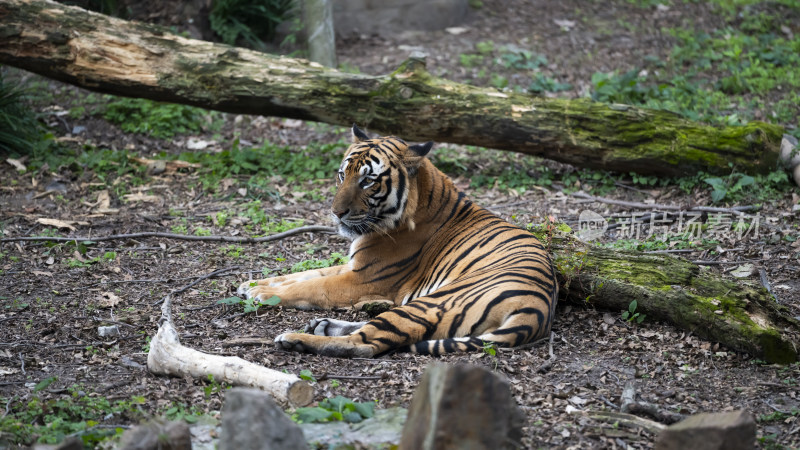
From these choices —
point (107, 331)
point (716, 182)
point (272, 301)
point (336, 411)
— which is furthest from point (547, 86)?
point (336, 411)

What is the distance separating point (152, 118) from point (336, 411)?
262 inches

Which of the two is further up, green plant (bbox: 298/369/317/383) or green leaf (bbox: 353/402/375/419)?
green leaf (bbox: 353/402/375/419)

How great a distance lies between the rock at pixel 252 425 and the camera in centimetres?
262

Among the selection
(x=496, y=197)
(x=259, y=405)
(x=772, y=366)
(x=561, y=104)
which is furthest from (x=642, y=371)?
(x=561, y=104)

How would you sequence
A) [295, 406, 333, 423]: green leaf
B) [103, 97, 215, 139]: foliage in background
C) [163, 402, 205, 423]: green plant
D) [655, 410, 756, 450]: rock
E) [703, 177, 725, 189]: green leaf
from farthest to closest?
[103, 97, 215, 139]: foliage in background → [703, 177, 725, 189]: green leaf → [163, 402, 205, 423]: green plant → [295, 406, 333, 423]: green leaf → [655, 410, 756, 450]: rock

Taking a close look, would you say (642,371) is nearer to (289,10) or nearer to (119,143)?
(119,143)

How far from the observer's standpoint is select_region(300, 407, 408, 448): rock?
308 centimetres

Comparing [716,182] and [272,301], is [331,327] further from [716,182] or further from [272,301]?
[716,182]

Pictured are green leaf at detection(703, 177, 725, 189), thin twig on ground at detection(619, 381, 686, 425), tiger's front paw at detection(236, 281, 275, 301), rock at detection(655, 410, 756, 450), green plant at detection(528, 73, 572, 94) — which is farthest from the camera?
green plant at detection(528, 73, 572, 94)

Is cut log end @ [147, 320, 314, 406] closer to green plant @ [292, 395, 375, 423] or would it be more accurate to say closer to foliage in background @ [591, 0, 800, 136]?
green plant @ [292, 395, 375, 423]

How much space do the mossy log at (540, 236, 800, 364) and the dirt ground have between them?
11 centimetres

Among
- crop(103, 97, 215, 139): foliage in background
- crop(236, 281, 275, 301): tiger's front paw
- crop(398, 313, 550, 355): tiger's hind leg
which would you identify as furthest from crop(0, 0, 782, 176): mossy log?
crop(398, 313, 550, 355): tiger's hind leg

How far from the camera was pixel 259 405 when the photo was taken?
2.64 meters

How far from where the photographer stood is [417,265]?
207 inches
